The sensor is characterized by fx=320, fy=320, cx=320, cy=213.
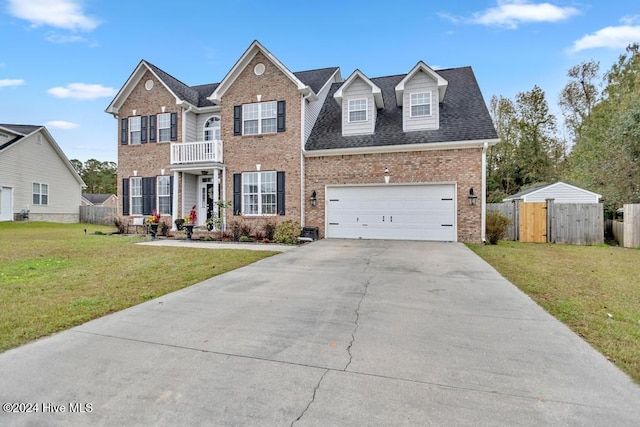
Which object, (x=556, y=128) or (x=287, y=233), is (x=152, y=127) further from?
(x=556, y=128)

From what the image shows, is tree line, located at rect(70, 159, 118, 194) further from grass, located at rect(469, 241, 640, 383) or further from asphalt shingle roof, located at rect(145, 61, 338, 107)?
grass, located at rect(469, 241, 640, 383)

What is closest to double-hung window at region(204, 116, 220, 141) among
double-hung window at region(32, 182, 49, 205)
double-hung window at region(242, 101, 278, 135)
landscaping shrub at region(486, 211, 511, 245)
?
double-hung window at region(242, 101, 278, 135)

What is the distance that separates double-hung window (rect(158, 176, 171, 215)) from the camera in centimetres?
1647

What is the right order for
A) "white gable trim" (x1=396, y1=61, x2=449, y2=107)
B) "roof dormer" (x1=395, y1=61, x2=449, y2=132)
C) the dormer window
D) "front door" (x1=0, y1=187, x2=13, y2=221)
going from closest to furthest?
"white gable trim" (x1=396, y1=61, x2=449, y2=107) < "roof dormer" (x1=395, y1=61, x2=449, y2=132) < the dormer window < "front door" (x1=0, y1=187, x2=13, y2=221)

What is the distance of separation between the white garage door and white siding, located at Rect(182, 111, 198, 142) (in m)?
8.04

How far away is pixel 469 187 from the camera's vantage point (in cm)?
1262

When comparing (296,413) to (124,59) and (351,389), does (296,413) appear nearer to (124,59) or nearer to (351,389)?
(351,389)

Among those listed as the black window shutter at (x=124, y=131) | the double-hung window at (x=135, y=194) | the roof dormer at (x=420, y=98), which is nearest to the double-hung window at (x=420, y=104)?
the roof dormer at (x=420, y=98)

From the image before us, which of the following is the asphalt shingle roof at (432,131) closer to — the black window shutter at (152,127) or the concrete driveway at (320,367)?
the black window shutter at (152,127)

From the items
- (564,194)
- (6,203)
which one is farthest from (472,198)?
(6,203)

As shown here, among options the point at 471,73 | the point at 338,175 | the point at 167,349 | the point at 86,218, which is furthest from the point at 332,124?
the point at 86,218

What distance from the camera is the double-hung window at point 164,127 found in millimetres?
16578

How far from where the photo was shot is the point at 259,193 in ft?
48.5

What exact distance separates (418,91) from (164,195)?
522 inches
